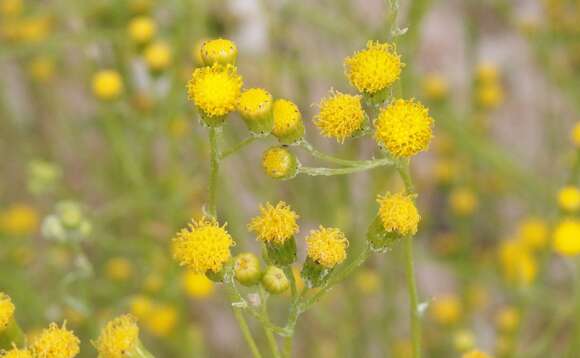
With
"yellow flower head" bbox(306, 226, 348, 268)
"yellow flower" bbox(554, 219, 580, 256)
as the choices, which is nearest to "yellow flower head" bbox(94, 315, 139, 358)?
"yellow flower head" bbox(306, 226, 348, 268)

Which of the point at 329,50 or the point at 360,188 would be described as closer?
the point at 360,188

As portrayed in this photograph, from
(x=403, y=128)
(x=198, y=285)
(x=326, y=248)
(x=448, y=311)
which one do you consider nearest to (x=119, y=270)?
(x=198, y=285)

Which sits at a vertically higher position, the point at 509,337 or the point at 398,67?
the point at 509,337

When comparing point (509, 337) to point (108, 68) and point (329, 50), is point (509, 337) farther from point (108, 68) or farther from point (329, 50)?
point (329, 50)

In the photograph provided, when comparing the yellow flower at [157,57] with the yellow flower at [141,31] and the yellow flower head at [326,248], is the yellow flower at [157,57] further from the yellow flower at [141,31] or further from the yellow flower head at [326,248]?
the yellow flower head at [326,248]

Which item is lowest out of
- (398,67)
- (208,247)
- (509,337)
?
(208,247)

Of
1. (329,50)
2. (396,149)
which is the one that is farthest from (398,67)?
(329,50)

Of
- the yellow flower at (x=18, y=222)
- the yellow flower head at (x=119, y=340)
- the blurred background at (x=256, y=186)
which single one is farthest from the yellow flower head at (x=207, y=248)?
the yellow flower at (x=18, y=222)
